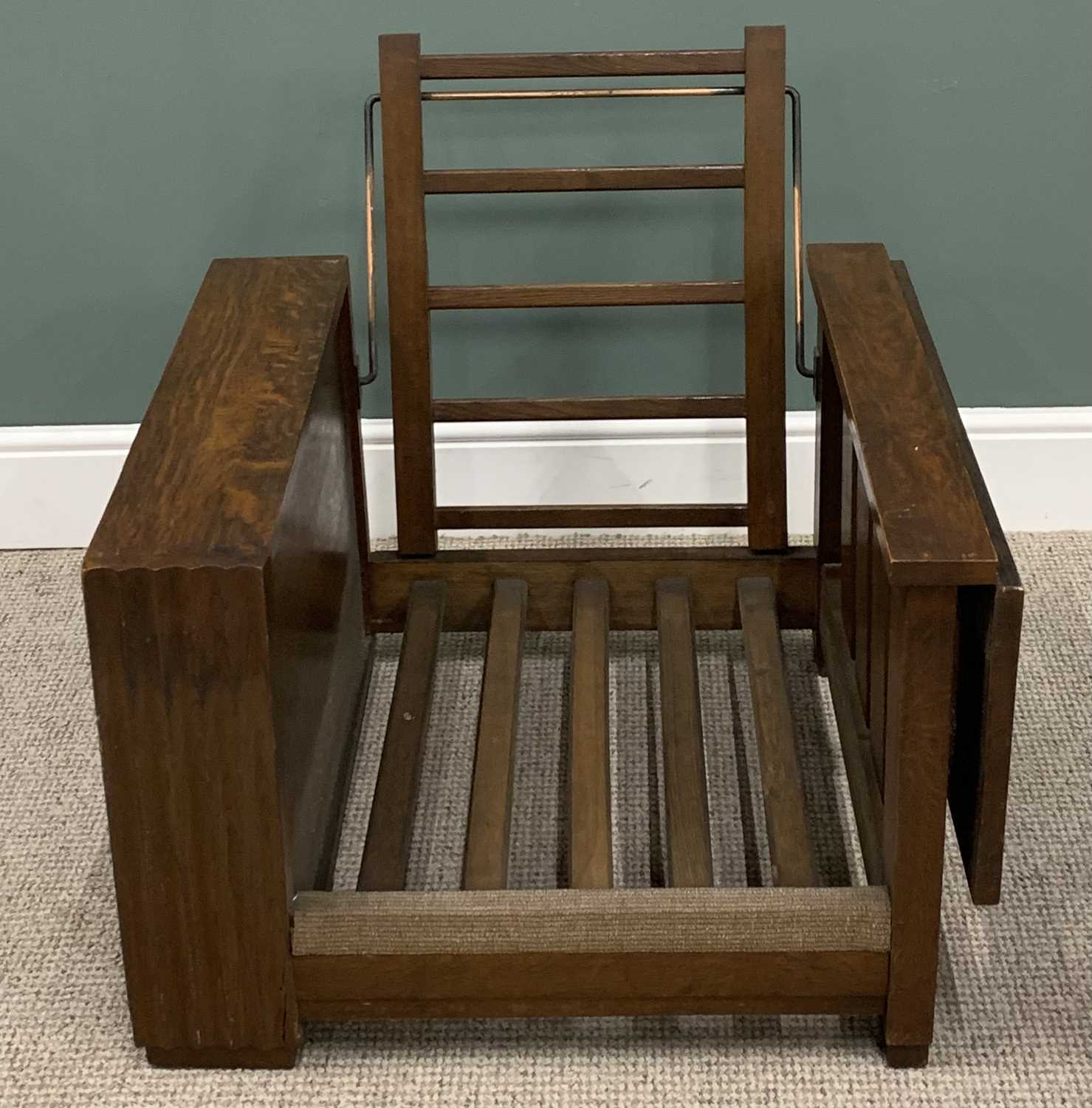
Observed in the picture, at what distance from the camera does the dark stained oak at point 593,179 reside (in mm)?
1919

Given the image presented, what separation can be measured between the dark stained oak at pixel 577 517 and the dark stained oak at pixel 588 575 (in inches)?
1.4

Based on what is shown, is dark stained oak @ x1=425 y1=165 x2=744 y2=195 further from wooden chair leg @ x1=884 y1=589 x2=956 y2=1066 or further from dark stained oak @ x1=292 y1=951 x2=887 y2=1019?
dark stained oak @ x1=292 y1=951 x2=887 y2=1019

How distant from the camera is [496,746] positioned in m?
1.75

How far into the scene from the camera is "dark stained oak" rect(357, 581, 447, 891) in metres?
1.59

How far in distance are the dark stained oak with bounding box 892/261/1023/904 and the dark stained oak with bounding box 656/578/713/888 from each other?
0.82 ft

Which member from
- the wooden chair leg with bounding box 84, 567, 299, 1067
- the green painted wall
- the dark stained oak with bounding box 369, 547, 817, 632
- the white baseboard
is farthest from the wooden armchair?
the white baseboard

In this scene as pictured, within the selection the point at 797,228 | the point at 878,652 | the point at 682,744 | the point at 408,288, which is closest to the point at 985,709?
the point at 878,652

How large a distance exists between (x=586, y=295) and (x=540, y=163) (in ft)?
1.09

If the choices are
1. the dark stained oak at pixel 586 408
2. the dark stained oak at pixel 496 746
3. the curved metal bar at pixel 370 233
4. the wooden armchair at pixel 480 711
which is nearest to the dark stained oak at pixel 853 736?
the wooden armchair at pixel 480 711

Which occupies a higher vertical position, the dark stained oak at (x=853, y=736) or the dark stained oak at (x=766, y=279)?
the dark stained oak at (x=766, y=279)

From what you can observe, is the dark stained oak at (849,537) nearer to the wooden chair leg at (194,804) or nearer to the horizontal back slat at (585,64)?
the horizontal back slat at (585,64)

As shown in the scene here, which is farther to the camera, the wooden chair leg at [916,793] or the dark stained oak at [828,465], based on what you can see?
the dark stained oak at [828,465]

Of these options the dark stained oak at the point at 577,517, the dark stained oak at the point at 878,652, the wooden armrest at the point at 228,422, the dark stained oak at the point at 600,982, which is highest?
the wooden armrest at the point at 228,422

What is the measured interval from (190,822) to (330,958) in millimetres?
182
